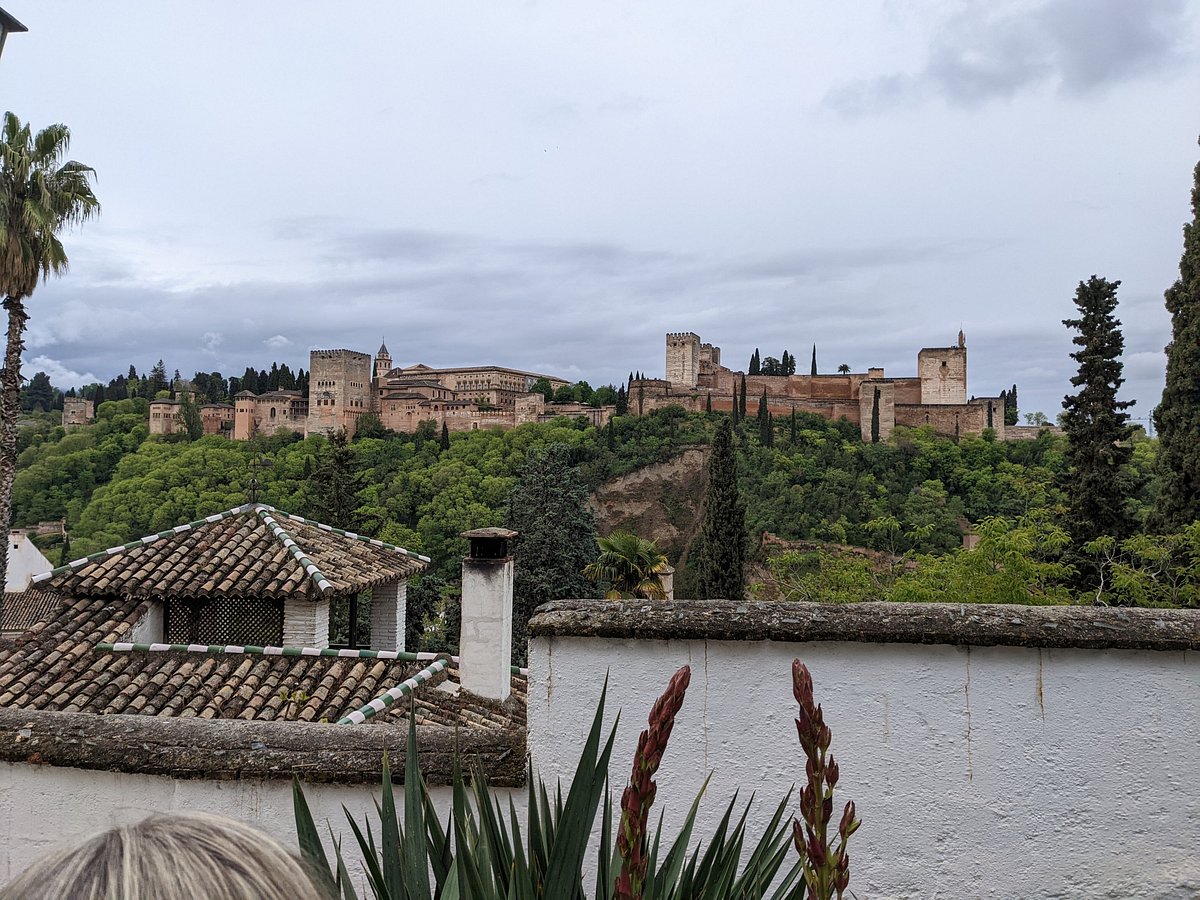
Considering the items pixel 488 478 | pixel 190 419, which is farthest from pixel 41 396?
pixel 488 478

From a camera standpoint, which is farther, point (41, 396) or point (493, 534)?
point (41, 396)

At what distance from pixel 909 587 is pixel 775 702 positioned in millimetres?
9315

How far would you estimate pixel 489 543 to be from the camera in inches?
221

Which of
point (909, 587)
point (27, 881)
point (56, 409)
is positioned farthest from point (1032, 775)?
point (56, 409)

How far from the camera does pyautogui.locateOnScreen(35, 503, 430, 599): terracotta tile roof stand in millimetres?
7688

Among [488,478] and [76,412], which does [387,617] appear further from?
[76,412]

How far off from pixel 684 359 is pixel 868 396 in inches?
631

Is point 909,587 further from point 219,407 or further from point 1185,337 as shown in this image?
point 219,407

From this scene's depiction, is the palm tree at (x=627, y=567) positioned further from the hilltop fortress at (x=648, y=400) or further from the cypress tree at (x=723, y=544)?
the hilltop fortress at (x=648, y=400)

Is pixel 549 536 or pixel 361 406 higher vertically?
pixel 361 406

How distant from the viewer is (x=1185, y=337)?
12.8 meters

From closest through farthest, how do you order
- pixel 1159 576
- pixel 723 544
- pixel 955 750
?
pixel 955 750
pixel 1159 576
pixel 723 544

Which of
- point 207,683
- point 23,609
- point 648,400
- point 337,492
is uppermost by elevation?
point 648,400

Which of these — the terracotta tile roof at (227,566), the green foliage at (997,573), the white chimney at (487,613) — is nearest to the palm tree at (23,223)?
the terracotta tile roof at (227,566)
